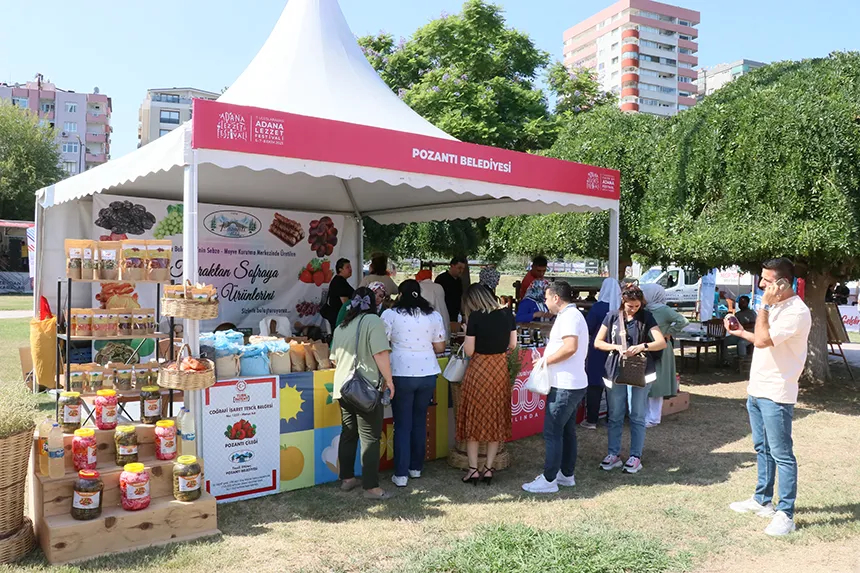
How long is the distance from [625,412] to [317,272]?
525cm

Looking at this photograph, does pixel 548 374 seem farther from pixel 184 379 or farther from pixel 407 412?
pixel 184 379

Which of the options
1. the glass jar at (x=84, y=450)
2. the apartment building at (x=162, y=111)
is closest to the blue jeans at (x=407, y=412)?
the glass jar at (x=84, y=450)

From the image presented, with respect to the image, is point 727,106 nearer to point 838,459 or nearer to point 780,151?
point 780,151

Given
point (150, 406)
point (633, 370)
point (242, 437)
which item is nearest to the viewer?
point (150, 406)

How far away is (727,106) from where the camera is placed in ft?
26.7

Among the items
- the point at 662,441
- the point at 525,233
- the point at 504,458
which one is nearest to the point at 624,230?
the point at 525,233

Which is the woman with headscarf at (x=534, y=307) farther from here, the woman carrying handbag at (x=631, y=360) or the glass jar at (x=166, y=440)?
the glass jar at (x=166, y=440)

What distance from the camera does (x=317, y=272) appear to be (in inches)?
362

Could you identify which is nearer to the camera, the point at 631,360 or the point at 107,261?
the point at 107,261

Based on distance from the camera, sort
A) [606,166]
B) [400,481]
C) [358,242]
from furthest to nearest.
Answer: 1. [606,166]
2. [358,242]
3. [400,481]

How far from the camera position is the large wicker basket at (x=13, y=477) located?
10.8 feet

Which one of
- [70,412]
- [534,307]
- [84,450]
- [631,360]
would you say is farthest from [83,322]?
[534,307]

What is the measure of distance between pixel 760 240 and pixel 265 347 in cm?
566

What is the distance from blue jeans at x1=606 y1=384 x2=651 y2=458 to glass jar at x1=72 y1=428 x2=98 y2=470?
11.9 ft
